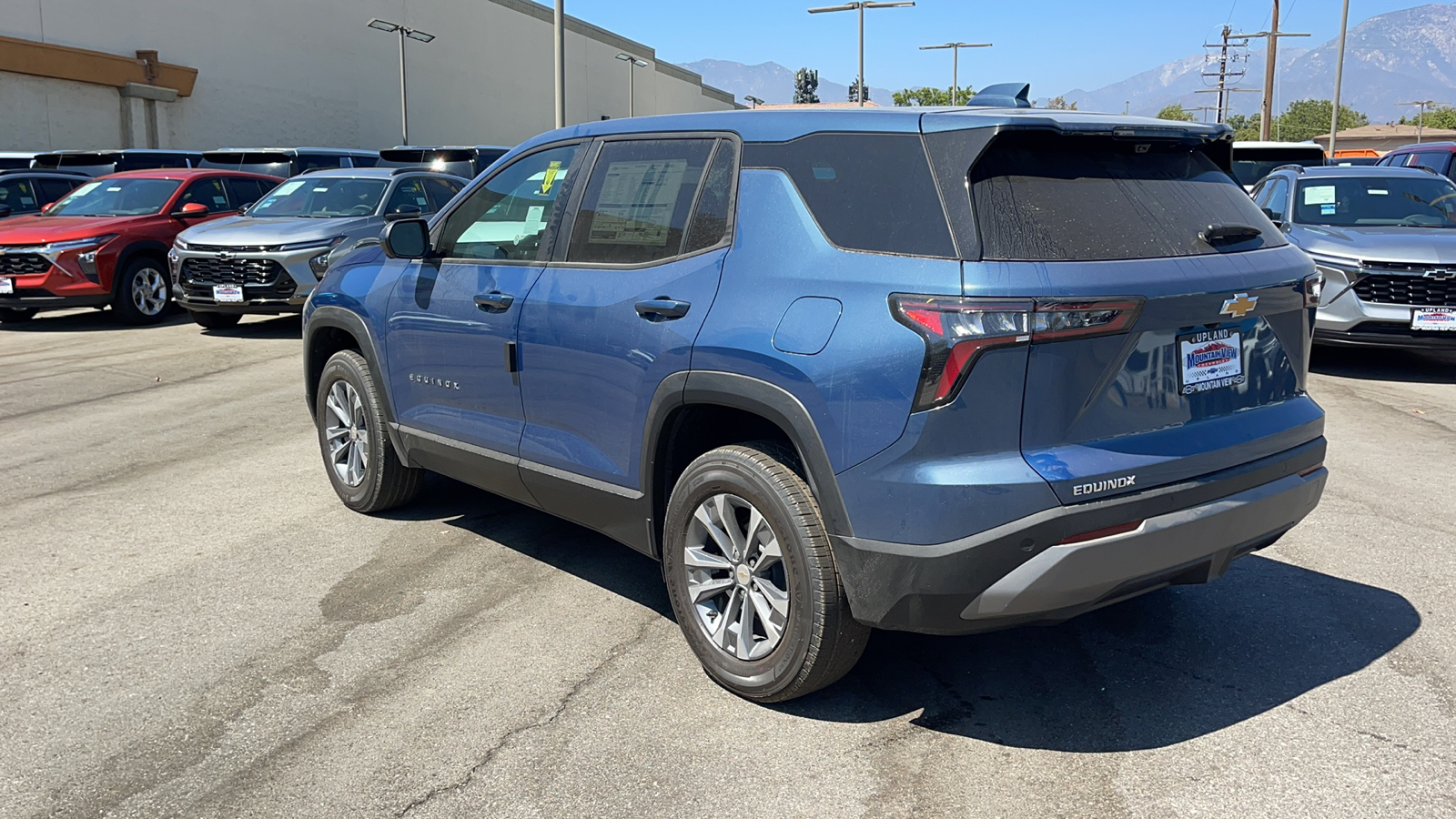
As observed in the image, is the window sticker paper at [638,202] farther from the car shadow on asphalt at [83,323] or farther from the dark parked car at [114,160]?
the dark parked car at [114,160]

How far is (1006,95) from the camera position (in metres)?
4.25

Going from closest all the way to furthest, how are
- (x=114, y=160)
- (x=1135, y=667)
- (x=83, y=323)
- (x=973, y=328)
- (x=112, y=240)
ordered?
1. (x=973, y=328)
2. (x=1135, y=667)
3. (x=112, y=240)
4. (x=83, y=323)
5. (x=114, y=160)

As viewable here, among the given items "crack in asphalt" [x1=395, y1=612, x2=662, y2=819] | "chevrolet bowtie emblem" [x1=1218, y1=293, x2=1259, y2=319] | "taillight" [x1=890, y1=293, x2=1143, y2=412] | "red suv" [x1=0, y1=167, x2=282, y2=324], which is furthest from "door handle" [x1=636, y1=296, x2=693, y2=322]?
"red suv" [x1=0, y1=167, x2=282, y2=324]

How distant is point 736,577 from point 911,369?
3.29ft

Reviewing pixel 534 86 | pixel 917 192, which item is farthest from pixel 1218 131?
pixel 534 86

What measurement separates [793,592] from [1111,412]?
3.48ft

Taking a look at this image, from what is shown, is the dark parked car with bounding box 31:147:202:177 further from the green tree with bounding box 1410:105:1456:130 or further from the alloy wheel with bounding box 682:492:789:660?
the green tree with bounding box 1410:105:1456:130

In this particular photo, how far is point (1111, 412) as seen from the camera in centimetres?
319

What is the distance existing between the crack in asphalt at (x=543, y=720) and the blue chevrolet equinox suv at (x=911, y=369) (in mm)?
351

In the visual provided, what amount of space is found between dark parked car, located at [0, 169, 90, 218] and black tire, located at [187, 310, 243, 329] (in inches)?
162

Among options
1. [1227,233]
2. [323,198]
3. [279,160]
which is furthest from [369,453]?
[279,160]

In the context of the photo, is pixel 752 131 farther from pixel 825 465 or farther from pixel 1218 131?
pixel 1218 131

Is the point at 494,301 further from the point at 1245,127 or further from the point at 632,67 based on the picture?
the point at 1245,127

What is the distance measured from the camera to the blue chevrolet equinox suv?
10.1 ft
